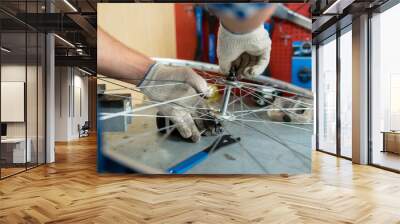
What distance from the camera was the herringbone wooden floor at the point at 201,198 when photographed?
3830 mm

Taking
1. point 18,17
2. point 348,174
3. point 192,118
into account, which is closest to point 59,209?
point 192,118

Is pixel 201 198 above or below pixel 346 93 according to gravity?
below

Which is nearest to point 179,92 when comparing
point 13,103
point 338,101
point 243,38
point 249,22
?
point 243,38

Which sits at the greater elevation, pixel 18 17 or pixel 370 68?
pixel 18 17

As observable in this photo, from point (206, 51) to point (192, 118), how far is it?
1.16 m

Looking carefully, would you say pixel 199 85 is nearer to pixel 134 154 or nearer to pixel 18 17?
pixel 134 154

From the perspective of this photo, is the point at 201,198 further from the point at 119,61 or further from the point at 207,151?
the point at 119,61

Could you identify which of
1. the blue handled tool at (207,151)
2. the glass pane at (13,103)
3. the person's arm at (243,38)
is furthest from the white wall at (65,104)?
the person's arm at (243,38)

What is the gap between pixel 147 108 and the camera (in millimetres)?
6113

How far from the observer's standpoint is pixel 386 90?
23.9ft

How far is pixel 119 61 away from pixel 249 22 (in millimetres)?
2286

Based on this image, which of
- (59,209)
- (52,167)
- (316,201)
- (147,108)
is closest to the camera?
(59,209)

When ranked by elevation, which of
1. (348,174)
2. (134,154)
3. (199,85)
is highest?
(199,85)

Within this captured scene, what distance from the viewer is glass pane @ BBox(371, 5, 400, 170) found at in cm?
699
